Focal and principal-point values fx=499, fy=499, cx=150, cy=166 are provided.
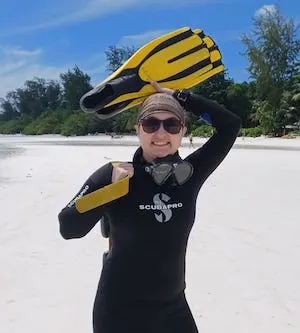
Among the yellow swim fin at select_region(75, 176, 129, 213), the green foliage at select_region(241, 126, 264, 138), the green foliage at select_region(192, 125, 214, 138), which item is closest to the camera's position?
the yellow swim fin at select_region(75, 176, 129, 213)

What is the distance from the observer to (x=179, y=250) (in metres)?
2.10

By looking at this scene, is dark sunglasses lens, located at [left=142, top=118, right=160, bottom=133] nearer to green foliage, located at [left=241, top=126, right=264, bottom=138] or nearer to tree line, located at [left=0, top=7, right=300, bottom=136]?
tree line, located at [left=0, top=7, right=300, bottom=136]

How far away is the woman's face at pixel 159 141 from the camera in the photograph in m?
2.01

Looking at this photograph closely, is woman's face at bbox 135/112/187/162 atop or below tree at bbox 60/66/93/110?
below

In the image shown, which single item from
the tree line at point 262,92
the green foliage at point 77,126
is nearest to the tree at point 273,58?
the tree line at point 262,92

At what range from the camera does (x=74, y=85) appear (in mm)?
92000

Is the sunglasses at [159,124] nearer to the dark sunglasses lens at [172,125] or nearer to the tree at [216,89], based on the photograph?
the dark sunglasses lens at [172,125]

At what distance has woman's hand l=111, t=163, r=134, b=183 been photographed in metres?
1.96

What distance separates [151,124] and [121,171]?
9.0 inches

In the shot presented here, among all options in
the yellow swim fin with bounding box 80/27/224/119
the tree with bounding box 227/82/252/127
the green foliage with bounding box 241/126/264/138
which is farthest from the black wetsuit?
the tree with bounding box 227/82/252/127

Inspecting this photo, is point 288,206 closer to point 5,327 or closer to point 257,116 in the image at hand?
point 5,327

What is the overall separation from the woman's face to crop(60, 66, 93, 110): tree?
8955 centimetres

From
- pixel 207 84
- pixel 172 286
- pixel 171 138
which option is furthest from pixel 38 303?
pixel 207 84

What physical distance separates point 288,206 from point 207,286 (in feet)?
14.3
